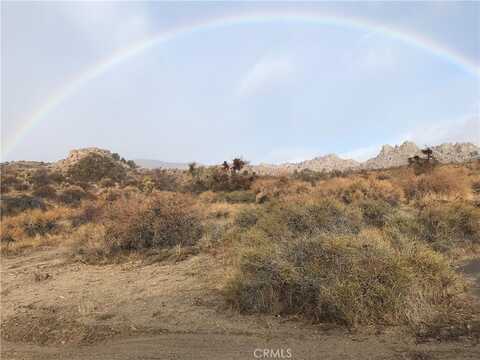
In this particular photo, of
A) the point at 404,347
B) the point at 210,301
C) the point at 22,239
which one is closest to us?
the point at 404,347

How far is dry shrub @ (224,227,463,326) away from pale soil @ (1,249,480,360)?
324mm

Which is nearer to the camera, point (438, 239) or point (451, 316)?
point (451, 316)

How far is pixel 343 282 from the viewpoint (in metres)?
6.53

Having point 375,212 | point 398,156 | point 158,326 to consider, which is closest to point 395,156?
point 398,156

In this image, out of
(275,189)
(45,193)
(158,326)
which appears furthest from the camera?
(45,193)

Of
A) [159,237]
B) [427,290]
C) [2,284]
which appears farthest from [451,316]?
[2,284]

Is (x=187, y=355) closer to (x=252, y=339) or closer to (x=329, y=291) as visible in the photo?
(x=252, y=339)

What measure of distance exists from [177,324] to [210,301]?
45.1 inches

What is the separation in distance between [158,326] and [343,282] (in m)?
3.19

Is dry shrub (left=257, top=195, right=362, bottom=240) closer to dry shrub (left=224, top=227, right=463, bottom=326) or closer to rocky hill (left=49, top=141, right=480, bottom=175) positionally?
dry shrub (left=224, top=227, right=463, bottom=326)

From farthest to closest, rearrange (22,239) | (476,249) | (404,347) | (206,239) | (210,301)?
(22,239), (206,239), (476,249), (210,301), (404,347)

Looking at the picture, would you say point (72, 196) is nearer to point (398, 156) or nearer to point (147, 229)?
point (147, 229)

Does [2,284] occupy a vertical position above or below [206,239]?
below

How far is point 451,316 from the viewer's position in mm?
6199
